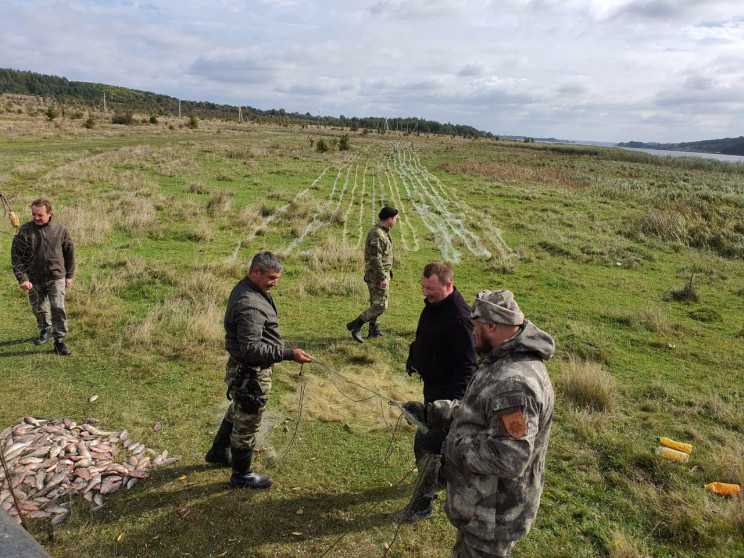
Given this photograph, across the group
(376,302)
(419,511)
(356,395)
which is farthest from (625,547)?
(376,302)

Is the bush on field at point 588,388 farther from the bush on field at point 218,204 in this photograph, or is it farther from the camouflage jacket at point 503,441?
the bush on field at point 218,204

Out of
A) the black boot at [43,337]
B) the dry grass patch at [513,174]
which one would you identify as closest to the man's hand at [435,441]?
the black boot at [43,337]

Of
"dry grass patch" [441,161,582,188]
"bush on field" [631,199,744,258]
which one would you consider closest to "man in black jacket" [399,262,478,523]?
"bush on field" [631,199,744,258]

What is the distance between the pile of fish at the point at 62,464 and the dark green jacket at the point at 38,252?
253cm

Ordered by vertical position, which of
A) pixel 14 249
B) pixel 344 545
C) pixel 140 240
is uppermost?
pixel 14 249

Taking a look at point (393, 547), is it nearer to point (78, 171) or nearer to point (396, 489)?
point (396, 489)

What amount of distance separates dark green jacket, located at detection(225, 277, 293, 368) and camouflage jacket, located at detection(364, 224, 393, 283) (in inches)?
150

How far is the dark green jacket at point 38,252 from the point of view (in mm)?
6742

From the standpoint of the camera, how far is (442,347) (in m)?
4.14

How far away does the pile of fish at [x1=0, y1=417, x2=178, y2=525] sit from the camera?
4.13 metres

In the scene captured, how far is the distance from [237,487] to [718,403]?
21.0 ft

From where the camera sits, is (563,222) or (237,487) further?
(563,222)

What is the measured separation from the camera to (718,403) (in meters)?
6.57

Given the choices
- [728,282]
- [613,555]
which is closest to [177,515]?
[613,555]
